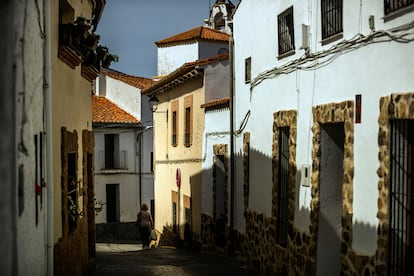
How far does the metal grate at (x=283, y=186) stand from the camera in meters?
10.2

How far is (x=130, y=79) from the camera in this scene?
33688 mm

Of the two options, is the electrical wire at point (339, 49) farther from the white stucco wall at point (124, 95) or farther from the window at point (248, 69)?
the white stucco wall at point (124, 95)

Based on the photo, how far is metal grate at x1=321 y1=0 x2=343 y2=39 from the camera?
26.2 feet

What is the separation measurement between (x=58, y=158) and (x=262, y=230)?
4639 mm

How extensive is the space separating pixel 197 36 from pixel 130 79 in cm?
663

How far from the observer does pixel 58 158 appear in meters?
8.10

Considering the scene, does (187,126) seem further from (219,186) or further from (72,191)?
(72,191)

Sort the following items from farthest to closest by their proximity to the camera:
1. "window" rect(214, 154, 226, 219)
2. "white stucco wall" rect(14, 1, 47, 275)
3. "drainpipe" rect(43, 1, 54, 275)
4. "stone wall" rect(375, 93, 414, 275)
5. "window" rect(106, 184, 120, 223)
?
"window" rect(106, 184, 120, 223), "window" rect(214, 154, 226, 219), "drainpipe" rect(43, 1, 54, 275), "stone wall" rect(375, 93, 414, 275), "white stucco wall" rect(14, 1, 47, 275)

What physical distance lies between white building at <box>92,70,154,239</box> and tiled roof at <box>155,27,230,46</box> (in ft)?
10.0

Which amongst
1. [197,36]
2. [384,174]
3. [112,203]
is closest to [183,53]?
[197,36]

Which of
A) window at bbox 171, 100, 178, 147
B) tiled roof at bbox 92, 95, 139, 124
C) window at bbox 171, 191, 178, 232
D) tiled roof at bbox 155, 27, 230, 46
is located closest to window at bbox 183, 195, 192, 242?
window at bbox 171, 191, 178, 232

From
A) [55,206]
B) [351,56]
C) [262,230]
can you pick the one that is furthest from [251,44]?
[55,206]

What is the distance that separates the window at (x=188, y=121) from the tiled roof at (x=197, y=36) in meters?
10.6

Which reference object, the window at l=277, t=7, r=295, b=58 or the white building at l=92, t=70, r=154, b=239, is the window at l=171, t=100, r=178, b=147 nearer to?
the white building at l=92, t=70, r=154, b=239
